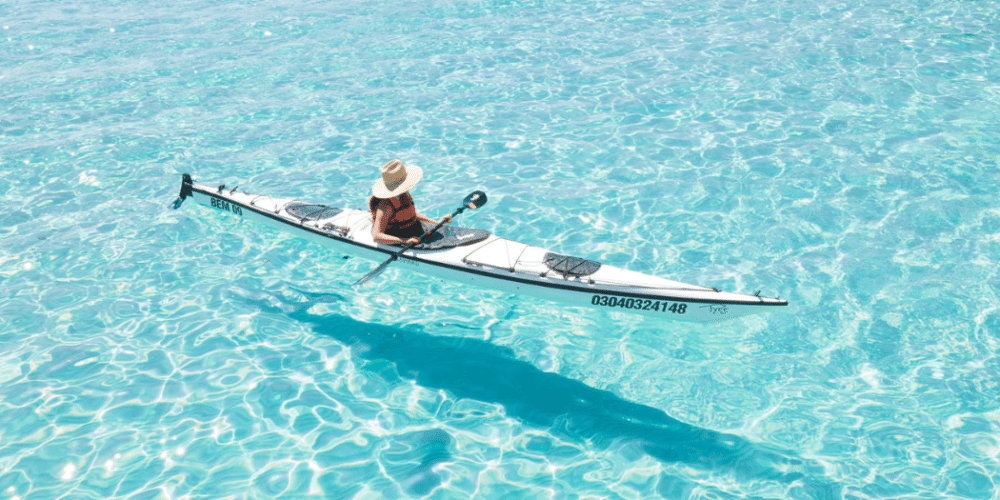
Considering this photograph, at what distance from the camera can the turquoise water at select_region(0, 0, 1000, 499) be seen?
→ 822 cm

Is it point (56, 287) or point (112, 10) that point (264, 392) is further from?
point (112, 10)

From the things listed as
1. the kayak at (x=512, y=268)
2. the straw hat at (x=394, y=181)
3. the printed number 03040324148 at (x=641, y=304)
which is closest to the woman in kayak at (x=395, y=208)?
the straw hat at (x=394, y=181)

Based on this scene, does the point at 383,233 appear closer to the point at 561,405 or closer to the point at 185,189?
the point at 561,405

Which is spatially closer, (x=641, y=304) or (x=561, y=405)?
(x=641, y=304)

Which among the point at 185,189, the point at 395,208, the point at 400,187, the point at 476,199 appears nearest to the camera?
the point at 400,187

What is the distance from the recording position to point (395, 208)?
9945 mm

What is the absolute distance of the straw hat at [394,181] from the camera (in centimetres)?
956

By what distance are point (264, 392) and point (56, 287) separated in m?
4.81

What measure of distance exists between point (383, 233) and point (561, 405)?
352 cm

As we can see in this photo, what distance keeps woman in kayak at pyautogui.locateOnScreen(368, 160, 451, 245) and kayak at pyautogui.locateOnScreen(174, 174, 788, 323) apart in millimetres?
188

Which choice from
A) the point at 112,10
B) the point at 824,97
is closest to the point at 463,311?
the point at 824,97

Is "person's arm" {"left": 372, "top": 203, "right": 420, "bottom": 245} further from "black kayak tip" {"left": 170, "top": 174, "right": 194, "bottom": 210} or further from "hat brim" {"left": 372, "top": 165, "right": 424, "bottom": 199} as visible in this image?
"black kayak tip" {"left": 170, "top": 174, "right": 194, "bottom": 210}

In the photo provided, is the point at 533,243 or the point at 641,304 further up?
the point at 641,304

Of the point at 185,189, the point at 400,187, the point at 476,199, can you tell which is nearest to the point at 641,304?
the point at 476,199
